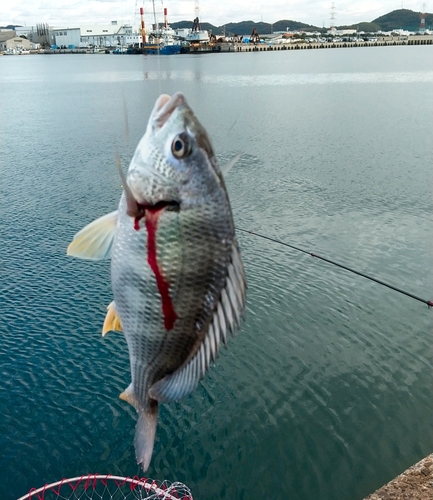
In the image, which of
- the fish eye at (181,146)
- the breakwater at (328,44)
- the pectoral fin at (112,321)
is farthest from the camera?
the breakwater at (328,44)

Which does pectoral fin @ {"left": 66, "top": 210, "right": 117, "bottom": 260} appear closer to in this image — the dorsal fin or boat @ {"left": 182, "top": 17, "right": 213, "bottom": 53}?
the dorsal fin

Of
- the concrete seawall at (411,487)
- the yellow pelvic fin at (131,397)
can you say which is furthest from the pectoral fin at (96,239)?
the concrete seawall at (411,487)

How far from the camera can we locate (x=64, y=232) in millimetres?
20938

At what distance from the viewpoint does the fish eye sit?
2365mm

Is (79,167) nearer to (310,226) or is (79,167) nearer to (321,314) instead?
(310,226)

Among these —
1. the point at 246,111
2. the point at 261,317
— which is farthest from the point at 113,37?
the point at 261,317

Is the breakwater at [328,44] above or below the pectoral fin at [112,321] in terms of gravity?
below

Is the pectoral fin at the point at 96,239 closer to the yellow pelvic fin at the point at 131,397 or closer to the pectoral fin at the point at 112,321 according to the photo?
the pectoral fin at the point at 112,321

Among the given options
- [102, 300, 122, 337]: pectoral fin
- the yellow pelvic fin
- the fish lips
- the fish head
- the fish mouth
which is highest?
the fish mouth

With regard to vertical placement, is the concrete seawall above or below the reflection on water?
above

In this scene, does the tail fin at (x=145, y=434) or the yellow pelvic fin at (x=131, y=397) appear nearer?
the tail fin at (x=145, y=434)

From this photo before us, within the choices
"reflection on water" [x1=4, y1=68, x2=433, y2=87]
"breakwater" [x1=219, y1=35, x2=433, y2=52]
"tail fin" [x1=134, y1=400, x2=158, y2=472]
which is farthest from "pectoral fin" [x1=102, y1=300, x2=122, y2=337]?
"breakwater" [x1=219, y1=35, x2=433, y2=52]

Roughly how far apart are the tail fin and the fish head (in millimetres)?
1112

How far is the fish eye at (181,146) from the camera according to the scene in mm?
2365
